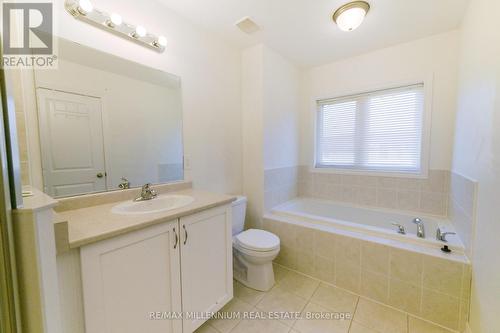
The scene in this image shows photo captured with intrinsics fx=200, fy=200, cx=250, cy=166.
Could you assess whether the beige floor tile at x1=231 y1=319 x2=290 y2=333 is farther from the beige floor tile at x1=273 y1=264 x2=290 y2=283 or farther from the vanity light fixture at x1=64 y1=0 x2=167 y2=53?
the vanity light fixture at x1=64 y1=0 x2=167 y2=53

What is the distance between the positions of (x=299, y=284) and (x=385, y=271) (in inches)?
28.8

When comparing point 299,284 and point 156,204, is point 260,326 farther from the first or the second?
point 156,204

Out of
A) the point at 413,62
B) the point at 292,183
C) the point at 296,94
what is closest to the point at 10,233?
the point at 292,183

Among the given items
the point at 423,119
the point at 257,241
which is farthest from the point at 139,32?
the point at 423,119

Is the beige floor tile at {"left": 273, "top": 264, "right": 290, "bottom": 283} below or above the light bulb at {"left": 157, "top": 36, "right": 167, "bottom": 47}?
below

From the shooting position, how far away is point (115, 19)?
4.28 feet

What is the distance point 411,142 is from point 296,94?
1495 millimetres

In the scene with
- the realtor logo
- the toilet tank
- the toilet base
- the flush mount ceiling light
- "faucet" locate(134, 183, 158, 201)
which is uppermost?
the flush mount ceiling light

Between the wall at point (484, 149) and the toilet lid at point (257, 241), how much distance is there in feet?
4.10

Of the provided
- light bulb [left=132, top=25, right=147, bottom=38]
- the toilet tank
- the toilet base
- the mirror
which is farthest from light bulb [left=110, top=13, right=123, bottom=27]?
the toilet base

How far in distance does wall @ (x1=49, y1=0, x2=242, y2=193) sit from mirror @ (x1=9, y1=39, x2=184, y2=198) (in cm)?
8

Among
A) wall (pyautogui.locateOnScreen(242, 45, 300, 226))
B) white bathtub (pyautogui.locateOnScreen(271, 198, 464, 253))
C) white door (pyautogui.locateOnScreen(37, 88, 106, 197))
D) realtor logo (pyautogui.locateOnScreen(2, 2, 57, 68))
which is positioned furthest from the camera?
wall (pyautogui.locateOnScreen(242, 45, 300, 226))

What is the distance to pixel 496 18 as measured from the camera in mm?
1100

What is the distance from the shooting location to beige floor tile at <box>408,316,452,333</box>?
4.55ft
